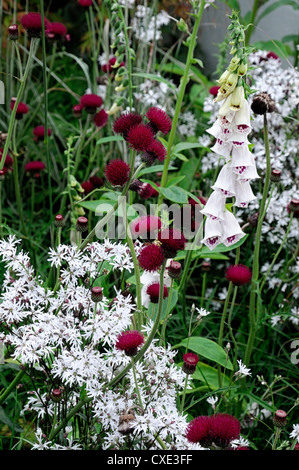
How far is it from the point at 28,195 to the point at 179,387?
156 centimetres

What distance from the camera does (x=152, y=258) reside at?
3.55 ft

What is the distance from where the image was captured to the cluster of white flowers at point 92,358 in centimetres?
110

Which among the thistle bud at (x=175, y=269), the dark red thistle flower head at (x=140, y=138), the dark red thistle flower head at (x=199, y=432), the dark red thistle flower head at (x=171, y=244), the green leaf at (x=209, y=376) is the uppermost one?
the dark red thistle flower head at (x=140, y=138)

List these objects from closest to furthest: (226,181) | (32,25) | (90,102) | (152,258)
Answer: (152,258)
(226,181)
(32,25)
(90,102)

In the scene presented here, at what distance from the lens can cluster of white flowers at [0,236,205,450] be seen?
110cm

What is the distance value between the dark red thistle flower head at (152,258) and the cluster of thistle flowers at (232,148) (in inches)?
5.9

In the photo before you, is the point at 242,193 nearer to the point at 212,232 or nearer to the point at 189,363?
the point at 212,232

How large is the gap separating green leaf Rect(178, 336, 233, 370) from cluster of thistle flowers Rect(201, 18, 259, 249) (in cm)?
32

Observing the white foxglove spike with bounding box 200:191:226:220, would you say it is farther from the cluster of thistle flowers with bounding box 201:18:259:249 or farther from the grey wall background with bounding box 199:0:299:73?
the grey wall background with bounding box 199:0:299:73

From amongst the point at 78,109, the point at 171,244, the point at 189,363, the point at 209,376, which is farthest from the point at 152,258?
the point at 78,109

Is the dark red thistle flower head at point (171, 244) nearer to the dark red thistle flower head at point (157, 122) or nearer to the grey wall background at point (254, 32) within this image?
the dark red thistle flower head at point (157, 122)

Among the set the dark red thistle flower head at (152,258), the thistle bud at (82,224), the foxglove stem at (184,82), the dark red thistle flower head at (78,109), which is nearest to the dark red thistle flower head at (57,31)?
the dark red thistle flower head at (78,109)

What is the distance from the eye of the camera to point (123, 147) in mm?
2439

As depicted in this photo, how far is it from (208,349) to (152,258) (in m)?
0.46
